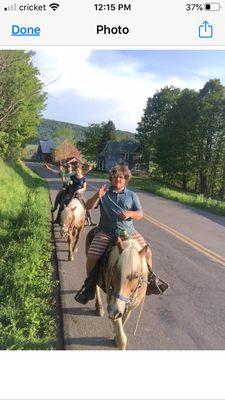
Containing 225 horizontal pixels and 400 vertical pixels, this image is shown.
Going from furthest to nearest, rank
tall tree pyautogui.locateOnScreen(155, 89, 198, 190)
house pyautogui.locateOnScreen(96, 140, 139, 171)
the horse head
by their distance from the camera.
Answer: house pyautogui.locateOnScreen(96, 140, 139, 171) < tall tree pyautogui.locateOnScreen(155, 89, 198, 190) < the horse head

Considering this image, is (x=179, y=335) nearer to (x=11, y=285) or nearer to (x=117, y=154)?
(x=11, y=285)

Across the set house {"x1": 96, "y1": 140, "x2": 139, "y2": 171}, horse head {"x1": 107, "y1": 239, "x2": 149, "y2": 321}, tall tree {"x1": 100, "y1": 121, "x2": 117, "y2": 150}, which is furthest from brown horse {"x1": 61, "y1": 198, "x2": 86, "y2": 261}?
tall tree {"x1": 100, "y1": 121, "x2": 117, "y2": 150}

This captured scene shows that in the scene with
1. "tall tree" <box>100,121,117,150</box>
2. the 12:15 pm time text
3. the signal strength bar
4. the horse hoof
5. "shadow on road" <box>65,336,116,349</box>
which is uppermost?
"tall tree" <box>100,121,117,150</box>

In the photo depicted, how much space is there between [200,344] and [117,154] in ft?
229

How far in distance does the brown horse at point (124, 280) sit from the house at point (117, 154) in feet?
194

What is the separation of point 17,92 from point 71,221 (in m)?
6.04

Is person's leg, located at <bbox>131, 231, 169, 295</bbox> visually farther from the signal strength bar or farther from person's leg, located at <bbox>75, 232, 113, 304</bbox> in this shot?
the signal strength bar

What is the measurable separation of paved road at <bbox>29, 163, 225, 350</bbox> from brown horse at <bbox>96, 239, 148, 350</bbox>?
25.3 inches

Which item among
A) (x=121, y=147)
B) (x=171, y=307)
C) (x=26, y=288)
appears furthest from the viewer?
(x=121, y=147)

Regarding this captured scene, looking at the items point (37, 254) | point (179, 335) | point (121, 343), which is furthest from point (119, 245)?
point (37, 254)

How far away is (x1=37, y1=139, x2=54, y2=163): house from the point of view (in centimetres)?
5684

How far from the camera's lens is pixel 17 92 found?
51.4 ft

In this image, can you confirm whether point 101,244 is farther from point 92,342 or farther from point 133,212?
point 92,342

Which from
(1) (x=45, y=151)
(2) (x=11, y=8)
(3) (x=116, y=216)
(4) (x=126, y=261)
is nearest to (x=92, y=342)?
(4) (x=126, y=261)
